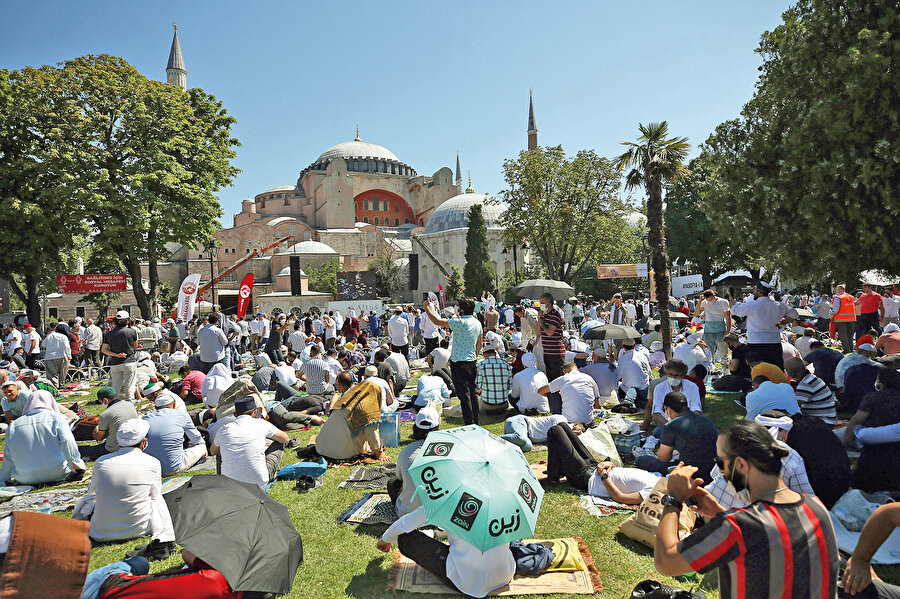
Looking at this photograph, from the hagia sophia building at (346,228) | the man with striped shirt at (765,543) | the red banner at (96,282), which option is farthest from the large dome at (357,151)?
the man with striped shirt at (765,543)

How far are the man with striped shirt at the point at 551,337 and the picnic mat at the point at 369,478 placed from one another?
381 centimetres

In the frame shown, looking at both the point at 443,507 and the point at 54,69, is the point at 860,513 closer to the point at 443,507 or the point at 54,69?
the point at 443,507

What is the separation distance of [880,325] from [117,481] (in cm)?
1530

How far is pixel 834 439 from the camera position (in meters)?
4.09

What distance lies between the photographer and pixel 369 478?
5.98m

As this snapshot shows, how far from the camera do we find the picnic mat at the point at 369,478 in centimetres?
581

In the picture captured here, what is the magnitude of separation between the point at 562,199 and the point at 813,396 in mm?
21500

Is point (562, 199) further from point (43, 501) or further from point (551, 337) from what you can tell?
point (43, 501)

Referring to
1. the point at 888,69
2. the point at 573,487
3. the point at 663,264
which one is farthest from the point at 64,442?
the point at 888,69

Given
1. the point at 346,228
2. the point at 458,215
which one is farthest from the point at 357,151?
the point at 458,215

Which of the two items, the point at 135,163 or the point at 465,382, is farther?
the point at 135,163

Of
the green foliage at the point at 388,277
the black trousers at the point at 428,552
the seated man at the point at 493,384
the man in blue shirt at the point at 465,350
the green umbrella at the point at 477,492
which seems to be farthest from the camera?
the green foliage at the point at 388,277

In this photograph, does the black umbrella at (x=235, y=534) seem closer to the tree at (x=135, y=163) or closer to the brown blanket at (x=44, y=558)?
the brown blanket at (x=44, y=558)

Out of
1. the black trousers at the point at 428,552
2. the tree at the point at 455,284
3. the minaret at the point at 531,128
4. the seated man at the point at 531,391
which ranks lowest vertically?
the black trousers at the point at 428,552
